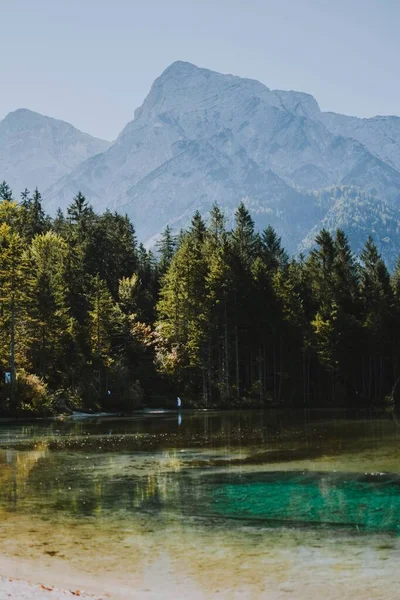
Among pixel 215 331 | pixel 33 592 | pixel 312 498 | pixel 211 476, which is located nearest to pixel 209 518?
pixel 312 498

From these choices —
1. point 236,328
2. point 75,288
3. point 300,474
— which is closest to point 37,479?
point 300,474

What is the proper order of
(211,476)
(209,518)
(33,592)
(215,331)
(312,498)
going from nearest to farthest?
(33,592), (209,518), (312,498), (211,476), (215,331)

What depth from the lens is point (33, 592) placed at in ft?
34.3

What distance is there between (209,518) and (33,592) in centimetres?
709

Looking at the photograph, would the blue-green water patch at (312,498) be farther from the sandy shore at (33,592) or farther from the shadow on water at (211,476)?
the sandy shore at (33,592)

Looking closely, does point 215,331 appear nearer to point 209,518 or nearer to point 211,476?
point 211,476

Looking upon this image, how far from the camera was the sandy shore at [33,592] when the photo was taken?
10.1 metres

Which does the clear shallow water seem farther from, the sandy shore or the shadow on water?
the sandy shore

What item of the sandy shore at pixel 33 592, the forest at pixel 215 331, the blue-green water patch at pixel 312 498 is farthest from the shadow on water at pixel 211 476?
the forest at pixel 215 331

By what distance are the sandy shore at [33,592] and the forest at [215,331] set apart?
2129 inches

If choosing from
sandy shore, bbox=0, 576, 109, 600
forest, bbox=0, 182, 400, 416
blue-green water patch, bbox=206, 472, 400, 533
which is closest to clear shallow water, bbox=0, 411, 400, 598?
blue-green water patch, bbox=206, 472, 400, 533

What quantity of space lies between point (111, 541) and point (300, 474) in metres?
11.0

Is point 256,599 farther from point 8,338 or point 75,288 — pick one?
point 75,288

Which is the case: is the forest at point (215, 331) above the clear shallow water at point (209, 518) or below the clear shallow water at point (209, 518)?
above
